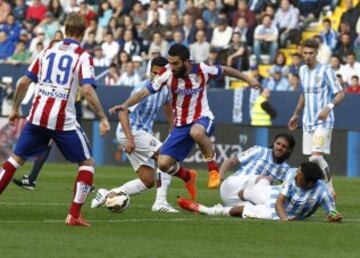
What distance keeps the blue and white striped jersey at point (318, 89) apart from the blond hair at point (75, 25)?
584 cm

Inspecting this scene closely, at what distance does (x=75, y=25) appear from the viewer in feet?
44.2

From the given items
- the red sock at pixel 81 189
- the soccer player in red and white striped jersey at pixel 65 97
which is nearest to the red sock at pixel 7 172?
the soccer player in red and white striped jersey at pixel 65 97

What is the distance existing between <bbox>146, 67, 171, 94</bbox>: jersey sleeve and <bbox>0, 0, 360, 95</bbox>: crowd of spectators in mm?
13525

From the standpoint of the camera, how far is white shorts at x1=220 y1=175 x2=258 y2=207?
15.6 metres

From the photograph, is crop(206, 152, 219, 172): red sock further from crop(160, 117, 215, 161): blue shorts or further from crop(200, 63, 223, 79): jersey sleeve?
crop(200, 63, 223, 79): jersey sleeve

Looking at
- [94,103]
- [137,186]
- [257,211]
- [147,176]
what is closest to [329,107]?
[147,176]

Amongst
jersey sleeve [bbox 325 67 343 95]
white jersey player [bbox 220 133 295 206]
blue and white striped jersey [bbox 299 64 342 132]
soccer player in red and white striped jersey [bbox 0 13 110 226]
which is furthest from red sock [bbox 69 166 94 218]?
jersey sleeve [bbox 325 67 343 95]

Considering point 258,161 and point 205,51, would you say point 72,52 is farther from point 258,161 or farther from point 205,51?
point 205,51

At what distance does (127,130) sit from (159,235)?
3340 millimetres

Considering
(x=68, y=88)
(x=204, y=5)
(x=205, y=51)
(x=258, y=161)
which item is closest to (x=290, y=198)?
(x=258, y=161)

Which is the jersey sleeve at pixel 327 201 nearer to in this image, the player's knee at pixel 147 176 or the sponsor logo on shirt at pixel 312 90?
the player's knee at pixel 147 176

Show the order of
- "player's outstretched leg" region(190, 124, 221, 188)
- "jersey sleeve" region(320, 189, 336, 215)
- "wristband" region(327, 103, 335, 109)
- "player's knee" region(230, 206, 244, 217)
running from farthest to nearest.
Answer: "wristband" region(327, 103, 335, 109)
"player's outstretched leg" region(190, 124, 221, 188)
"player's knee" region(230, 206, 244, 217)
"jersey sleeve" region(320, 189, 336, 215)

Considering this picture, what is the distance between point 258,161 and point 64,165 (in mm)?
12973

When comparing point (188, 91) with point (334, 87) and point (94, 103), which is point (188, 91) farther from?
point (334, 87)
